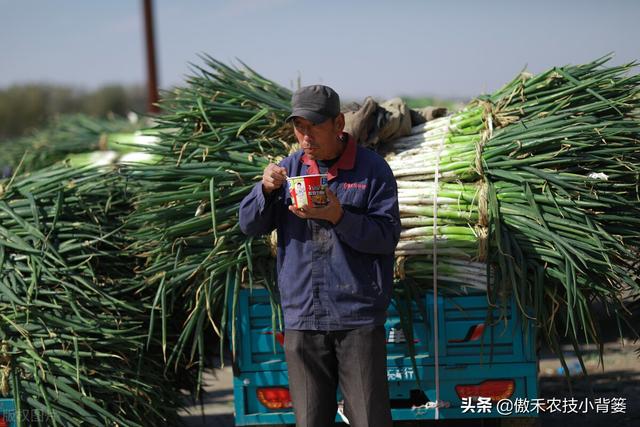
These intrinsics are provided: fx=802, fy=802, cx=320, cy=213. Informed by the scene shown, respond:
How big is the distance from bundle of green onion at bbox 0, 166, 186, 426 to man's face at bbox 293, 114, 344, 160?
52.2 inches

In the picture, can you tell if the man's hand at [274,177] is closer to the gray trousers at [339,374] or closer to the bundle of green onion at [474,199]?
the gray trousers at [339,374]

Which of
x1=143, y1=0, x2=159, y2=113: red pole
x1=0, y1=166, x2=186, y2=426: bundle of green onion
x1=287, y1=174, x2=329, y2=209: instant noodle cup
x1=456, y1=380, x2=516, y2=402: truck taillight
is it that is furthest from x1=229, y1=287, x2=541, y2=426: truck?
x1=143, y1=0, x2=159, y2=113: red pole

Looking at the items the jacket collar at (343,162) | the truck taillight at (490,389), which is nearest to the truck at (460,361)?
the truck taillight at (490,389)

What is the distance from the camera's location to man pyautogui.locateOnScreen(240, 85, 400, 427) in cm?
306

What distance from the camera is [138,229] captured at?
4.12 m

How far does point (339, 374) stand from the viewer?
321 centimetres

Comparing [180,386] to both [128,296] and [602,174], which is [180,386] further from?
[602,174]

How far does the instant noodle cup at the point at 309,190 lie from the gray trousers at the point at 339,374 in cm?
56

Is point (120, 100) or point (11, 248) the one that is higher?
point (120, 100)

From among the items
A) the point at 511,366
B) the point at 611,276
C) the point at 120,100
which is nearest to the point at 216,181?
the point at 511,366

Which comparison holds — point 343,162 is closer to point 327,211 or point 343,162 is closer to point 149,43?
→ point 327,211

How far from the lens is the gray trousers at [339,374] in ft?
10.2

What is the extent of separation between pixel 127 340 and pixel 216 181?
2.85 ft

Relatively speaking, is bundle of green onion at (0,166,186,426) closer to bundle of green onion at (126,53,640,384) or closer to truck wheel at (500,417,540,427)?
bundle of green onion at (126,53,640,384)
